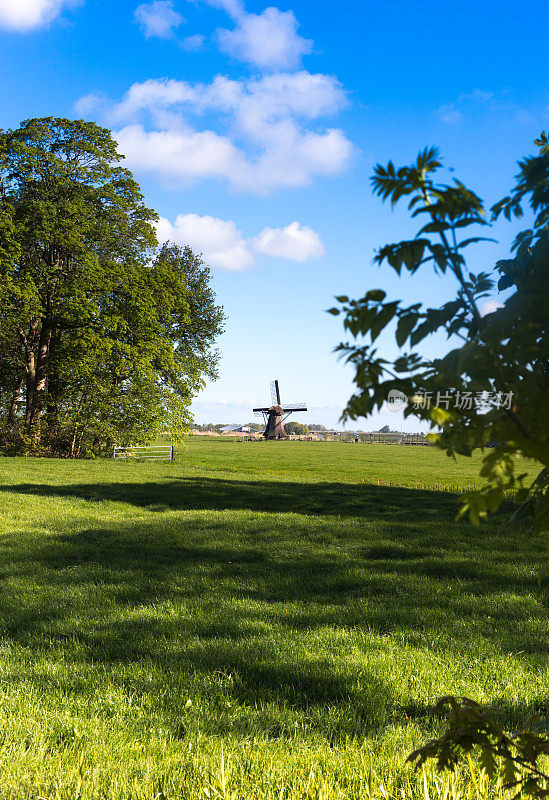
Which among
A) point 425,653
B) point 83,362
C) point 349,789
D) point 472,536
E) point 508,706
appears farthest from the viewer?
point 83,362

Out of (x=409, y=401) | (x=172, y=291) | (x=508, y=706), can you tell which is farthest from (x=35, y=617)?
(x=172, y=291)

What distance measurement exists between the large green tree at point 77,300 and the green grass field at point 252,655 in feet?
61.3

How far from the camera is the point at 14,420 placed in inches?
1096

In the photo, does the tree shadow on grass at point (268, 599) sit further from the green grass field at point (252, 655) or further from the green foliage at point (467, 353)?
the green foliage at point (467, 353)

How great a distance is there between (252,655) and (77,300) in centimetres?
2459

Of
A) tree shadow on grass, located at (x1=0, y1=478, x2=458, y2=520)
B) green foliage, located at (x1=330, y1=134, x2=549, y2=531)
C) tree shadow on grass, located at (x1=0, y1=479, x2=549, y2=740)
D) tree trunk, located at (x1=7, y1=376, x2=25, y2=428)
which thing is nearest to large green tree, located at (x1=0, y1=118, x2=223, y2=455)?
tree trunk, located at (x1=7, y1=376, x2=25, y2=428)

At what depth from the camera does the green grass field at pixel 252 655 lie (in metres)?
3.07

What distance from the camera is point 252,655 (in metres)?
4.61

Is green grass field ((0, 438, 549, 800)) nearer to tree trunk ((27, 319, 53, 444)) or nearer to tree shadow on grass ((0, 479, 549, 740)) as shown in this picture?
tree shadow on grass ((0, 479, 549, 740))

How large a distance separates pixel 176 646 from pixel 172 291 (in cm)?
2860

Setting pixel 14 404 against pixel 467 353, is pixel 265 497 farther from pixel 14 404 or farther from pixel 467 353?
pixel 14 404

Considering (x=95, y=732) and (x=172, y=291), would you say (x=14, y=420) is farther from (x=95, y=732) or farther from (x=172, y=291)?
(x=95, y=732)

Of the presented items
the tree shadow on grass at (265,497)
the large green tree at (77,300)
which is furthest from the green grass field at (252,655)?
the large green tree at (77,300)

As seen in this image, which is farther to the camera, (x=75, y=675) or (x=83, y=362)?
(x=83, y=362)
